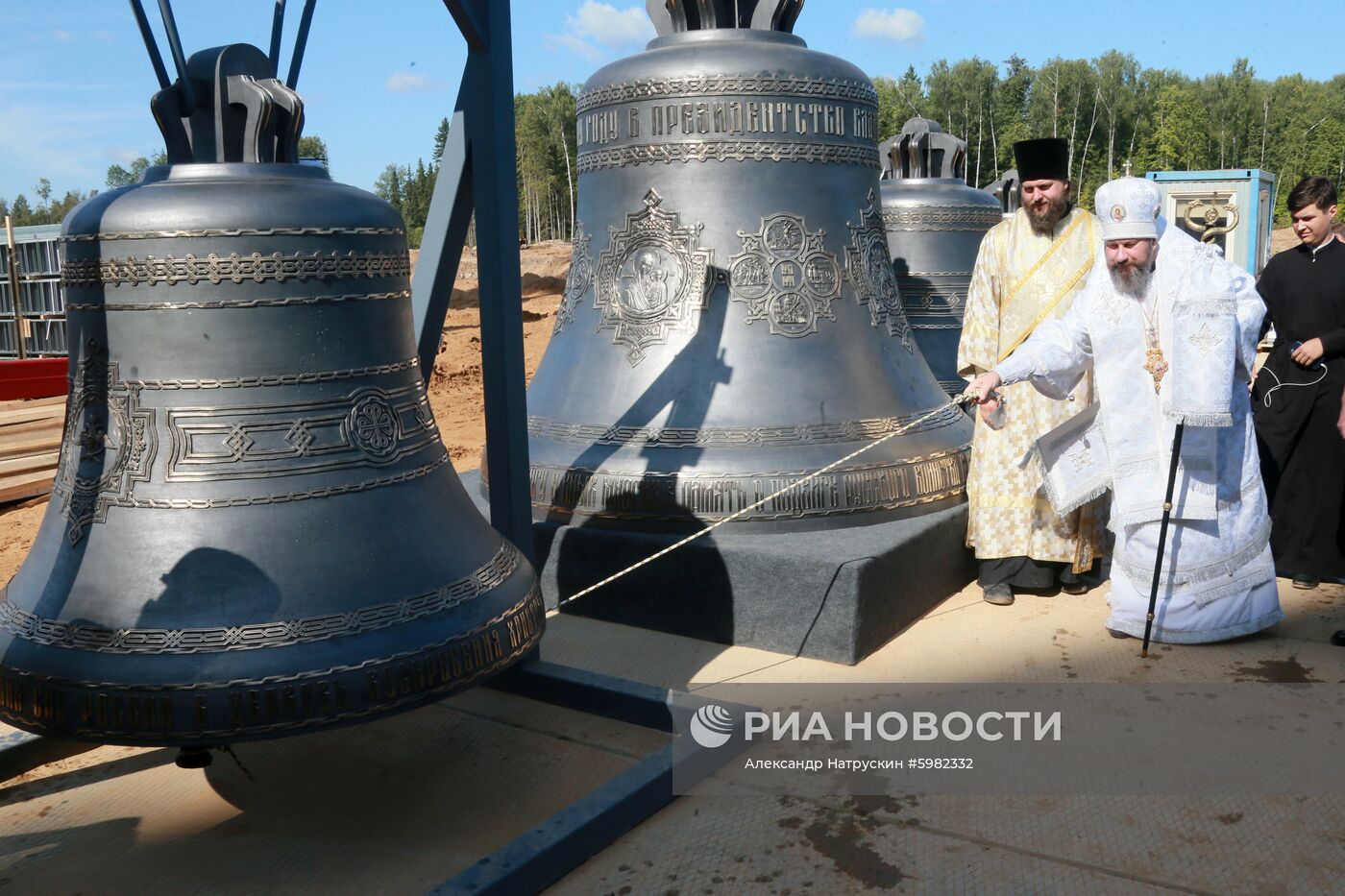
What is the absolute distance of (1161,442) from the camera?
4012 mm

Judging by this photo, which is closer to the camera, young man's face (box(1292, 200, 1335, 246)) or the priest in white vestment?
the priest in white vestment

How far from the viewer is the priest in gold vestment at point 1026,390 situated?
4422 millimetres

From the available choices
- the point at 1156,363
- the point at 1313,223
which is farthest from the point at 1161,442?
the point at 1313,223

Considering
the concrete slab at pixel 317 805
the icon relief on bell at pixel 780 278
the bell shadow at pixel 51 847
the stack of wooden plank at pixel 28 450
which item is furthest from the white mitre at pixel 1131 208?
the stack of wooden plank at pixel 28 450

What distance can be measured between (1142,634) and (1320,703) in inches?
28.1

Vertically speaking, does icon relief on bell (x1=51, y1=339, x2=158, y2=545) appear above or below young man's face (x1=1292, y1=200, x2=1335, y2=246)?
below

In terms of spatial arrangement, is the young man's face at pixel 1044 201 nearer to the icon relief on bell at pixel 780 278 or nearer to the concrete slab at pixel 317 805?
the icon relief on bell at pixel 780 278

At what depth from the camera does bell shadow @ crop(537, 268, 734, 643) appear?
155 inches

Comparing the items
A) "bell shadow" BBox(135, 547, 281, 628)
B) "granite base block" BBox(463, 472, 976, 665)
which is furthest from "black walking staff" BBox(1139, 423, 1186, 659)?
"bell shadow" BBox(135, 547, 281, 628)

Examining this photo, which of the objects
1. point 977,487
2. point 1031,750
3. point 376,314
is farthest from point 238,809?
point 977,487

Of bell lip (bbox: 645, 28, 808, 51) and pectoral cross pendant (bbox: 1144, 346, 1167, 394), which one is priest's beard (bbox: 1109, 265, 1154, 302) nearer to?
pectoral cross pendant (bbox: 1144, 346, 1167, 394)

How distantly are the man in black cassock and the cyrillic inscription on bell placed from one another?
5.83 ft

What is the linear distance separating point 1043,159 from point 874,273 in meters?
0.76

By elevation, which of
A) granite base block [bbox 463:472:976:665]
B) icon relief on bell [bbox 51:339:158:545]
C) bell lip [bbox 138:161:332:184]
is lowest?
granite base block [bbox 463:472:976:665]
